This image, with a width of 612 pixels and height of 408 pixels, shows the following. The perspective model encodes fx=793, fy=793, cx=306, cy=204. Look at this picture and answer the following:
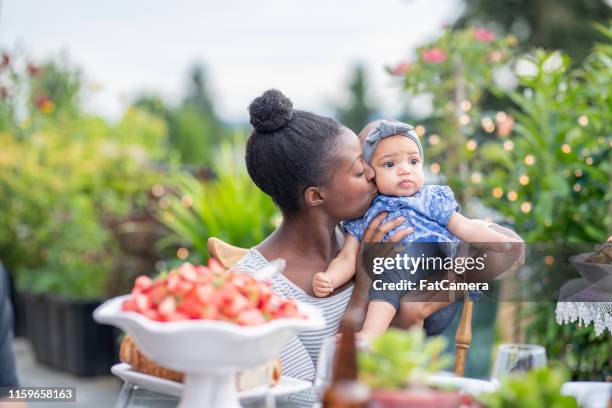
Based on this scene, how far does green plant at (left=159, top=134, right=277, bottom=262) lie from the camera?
416 cm

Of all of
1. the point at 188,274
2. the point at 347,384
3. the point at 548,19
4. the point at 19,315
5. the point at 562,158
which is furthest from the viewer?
the point at 548,19

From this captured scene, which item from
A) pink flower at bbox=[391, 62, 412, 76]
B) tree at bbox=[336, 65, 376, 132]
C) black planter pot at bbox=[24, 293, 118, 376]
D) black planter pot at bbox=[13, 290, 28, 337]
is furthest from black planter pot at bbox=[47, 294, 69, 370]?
tree at bbox=[336, 65, 376, 132]

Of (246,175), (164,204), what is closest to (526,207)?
(246,175)

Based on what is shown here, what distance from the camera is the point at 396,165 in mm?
1925

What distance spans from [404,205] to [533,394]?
2.87ft

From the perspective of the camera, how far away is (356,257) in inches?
77.3

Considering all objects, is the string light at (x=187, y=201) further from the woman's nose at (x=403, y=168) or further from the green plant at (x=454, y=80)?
the woman's nose at (x=403, y=168)

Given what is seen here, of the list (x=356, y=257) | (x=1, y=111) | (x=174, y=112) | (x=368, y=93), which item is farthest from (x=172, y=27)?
(x=356, y=257)

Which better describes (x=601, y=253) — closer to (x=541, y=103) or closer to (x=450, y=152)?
(x=541, y=103)

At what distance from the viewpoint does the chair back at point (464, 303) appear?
80.0 inches

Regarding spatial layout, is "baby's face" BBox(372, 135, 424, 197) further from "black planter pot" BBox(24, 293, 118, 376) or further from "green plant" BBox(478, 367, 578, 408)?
"black planter pot" BBox(24, 293, 118, 376)

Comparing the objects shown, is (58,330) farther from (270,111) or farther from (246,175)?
(270,111)

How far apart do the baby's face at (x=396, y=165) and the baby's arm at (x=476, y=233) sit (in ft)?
0.47

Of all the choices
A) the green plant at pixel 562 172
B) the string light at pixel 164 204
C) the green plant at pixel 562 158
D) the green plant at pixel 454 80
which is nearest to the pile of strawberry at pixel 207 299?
the green plant at pixel 562 172
